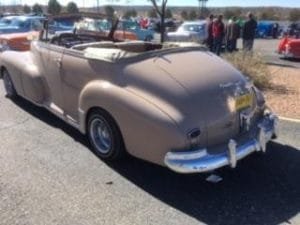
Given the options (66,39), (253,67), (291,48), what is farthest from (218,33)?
(66,39)

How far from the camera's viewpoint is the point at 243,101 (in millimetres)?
4762

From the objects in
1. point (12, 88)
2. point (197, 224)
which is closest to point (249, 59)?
point (12, 88)

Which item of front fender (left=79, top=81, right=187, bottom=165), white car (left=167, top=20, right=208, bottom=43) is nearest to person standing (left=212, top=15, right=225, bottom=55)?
white car (left=167, top=20, right=208, bottom=43)

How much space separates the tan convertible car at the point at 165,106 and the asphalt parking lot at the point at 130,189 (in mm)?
287

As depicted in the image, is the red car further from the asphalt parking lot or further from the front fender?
Answer: the front fender

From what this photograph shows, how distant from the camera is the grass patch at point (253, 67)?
29.2 feet

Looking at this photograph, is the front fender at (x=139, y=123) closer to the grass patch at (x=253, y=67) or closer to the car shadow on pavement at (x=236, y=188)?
the car shadow on pavement at (x=236, y=188)

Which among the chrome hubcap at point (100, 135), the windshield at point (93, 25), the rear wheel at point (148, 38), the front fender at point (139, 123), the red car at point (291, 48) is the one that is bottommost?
the rear wheel at point (148, 38)

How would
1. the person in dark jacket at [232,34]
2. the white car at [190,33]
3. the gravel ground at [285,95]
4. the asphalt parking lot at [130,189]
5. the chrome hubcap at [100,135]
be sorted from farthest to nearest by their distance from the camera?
the white car at [190,33] → the person in dark jacket at [232,34] → the gravel ground at [285,95] → the chrome hubcap at [100,135] → the asphalt parking lot at [130,189]

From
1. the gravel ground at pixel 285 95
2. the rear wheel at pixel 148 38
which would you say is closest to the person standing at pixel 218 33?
the gravel ground at pixel 285 95

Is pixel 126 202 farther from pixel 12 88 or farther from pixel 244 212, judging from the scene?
pixel 12 88

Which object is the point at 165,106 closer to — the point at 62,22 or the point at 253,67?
the point at 62,22

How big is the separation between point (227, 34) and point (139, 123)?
1346cm

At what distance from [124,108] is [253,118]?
147cm
